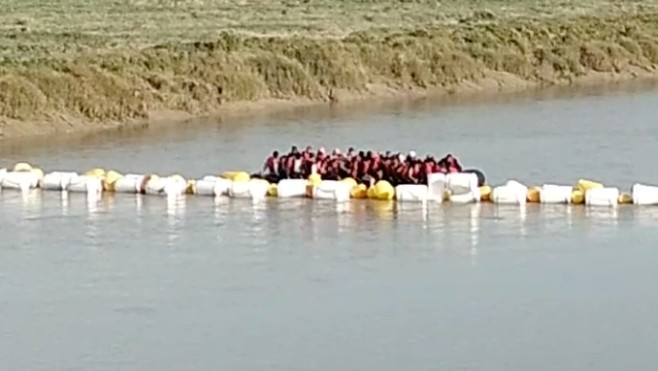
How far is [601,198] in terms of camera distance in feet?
82.7

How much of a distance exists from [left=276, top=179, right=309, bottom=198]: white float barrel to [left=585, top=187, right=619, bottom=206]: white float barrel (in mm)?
4291

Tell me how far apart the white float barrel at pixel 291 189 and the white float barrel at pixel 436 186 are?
6.37 ft

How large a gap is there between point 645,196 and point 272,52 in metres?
17.6

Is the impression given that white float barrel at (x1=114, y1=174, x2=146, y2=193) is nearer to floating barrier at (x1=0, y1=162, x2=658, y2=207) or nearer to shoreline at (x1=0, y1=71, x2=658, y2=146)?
floating barrier at (x1=0, y1=162, x2=658, y2=207)

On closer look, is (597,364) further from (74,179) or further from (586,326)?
(74,179)

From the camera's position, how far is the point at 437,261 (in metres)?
21.9

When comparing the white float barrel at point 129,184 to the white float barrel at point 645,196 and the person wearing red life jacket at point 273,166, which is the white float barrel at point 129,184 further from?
the white float barrel at point 645,196

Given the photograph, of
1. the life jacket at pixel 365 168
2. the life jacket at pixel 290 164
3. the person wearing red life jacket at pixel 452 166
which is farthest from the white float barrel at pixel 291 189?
the person wearing red life jacket at pixel 452 166

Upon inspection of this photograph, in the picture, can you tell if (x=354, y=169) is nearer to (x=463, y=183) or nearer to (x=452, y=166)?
(x=452, y=166)

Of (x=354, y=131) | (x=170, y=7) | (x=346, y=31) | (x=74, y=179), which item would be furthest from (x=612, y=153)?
(x=170, y=7)

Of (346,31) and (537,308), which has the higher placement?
Answer: (346,31)

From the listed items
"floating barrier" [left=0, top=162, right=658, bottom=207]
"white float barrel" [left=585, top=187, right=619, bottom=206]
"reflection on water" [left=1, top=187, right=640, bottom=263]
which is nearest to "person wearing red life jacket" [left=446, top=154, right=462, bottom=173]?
"floating barrier" [left=0, top=162, right=658, bottom=207]

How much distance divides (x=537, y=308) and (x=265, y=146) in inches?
571

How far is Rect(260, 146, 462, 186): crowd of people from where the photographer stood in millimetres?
26766
